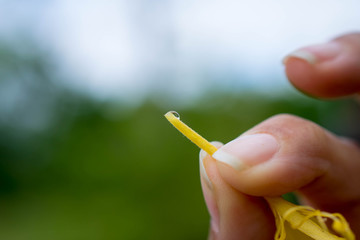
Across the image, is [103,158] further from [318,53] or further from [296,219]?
[296,219]

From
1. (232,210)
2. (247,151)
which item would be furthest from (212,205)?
(247,151)

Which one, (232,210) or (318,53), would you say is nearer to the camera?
(232,210)

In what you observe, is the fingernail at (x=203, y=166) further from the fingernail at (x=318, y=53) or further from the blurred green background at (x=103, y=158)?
the blurred green background at (x=103, y=158)

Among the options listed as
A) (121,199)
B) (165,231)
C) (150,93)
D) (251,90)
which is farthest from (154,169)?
(251,90)

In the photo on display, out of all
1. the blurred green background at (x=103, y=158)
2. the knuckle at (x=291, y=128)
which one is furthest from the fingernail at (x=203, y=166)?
the blurred green background at (x=103, y=158)

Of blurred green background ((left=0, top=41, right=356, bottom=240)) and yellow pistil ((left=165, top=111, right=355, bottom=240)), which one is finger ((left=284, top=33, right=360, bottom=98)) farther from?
blurred green background ((left=0, top=41, right=356, bottom=240))

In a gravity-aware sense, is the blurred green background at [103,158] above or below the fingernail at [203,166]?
below

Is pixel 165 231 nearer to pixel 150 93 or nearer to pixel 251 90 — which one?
pixel 150 93
